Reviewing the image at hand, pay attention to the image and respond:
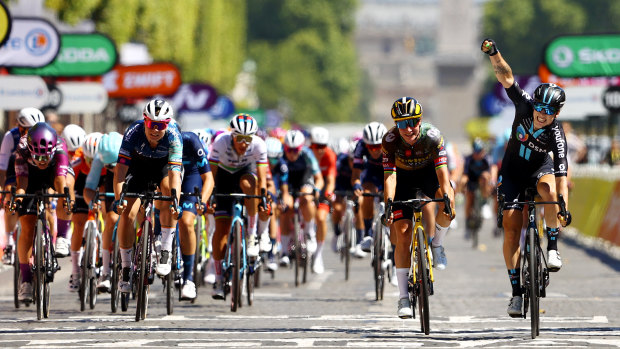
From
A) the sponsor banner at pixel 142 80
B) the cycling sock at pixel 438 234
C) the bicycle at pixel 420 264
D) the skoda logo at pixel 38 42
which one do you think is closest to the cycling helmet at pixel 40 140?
the bicycle at pixel 420 264

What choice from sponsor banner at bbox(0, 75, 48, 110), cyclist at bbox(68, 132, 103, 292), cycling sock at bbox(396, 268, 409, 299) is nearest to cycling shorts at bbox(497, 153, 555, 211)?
cycling sock at bbox(396, 268, 409, 299)

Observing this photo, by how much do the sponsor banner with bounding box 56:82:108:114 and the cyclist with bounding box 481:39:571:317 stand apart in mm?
15391

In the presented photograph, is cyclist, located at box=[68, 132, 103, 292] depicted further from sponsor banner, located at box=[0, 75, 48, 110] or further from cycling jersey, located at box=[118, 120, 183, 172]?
sponsor banner, located at box=[0, 75, 48, 110]

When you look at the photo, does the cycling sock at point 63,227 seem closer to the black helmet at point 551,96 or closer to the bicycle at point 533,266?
the bicycle at point 533,266

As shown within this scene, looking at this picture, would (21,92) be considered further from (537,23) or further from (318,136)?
(537,23)

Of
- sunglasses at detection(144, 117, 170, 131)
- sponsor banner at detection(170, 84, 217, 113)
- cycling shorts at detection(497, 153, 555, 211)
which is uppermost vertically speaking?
sponsor banner at detection(170, 84, 217, 113)

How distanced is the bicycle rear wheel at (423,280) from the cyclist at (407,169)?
0.22 meters

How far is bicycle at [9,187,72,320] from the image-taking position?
42.6ft

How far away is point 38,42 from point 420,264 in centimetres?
1272

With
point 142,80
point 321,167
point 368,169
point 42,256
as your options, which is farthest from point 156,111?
point 142,80

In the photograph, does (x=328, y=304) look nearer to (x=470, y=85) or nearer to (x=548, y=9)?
(x=548, y=9)

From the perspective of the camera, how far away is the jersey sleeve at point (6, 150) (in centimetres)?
1367

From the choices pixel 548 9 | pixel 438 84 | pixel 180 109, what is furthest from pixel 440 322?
pixel 438 84

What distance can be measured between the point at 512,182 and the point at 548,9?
98.8 metres
